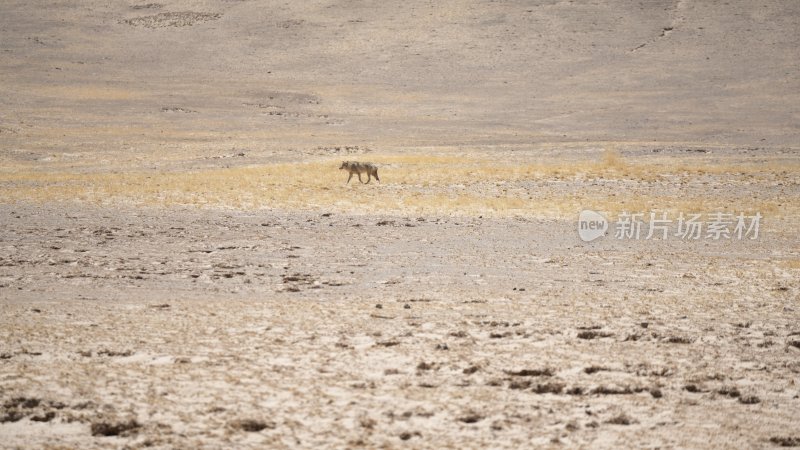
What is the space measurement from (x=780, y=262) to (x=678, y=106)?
44.0 metres

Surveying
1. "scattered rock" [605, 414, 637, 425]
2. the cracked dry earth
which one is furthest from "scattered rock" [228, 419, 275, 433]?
"scattered rock" [605, 414, 637, 425]

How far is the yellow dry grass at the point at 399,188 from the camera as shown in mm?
19875

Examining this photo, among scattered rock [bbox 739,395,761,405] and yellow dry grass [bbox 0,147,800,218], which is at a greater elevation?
yellow dry grass [bbox 0,147,800,218]

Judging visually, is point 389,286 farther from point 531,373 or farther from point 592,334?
point 531,373

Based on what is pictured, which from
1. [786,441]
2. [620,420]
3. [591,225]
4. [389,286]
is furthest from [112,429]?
[591,225]

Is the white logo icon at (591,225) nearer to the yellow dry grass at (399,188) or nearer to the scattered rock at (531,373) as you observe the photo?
the yellow dry grass at (399,188)

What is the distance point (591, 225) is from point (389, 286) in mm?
6889

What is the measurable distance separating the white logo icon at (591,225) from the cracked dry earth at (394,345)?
1132mm

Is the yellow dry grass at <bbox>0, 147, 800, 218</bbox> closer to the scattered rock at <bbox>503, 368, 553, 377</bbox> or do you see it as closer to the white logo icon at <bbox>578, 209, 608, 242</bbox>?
the white logo icon at <bbox>578, 209, 608, 242</bbox>

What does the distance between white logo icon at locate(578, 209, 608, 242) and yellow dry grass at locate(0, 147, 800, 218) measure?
1.85 ft

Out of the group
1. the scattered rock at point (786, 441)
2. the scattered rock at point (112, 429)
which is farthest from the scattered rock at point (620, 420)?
the scattered rock at point (112, 429)

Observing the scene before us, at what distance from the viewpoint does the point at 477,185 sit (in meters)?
23.7

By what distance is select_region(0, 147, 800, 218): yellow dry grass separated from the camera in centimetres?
1988

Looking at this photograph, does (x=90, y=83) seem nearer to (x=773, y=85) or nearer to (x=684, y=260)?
(x=773, y=85)
